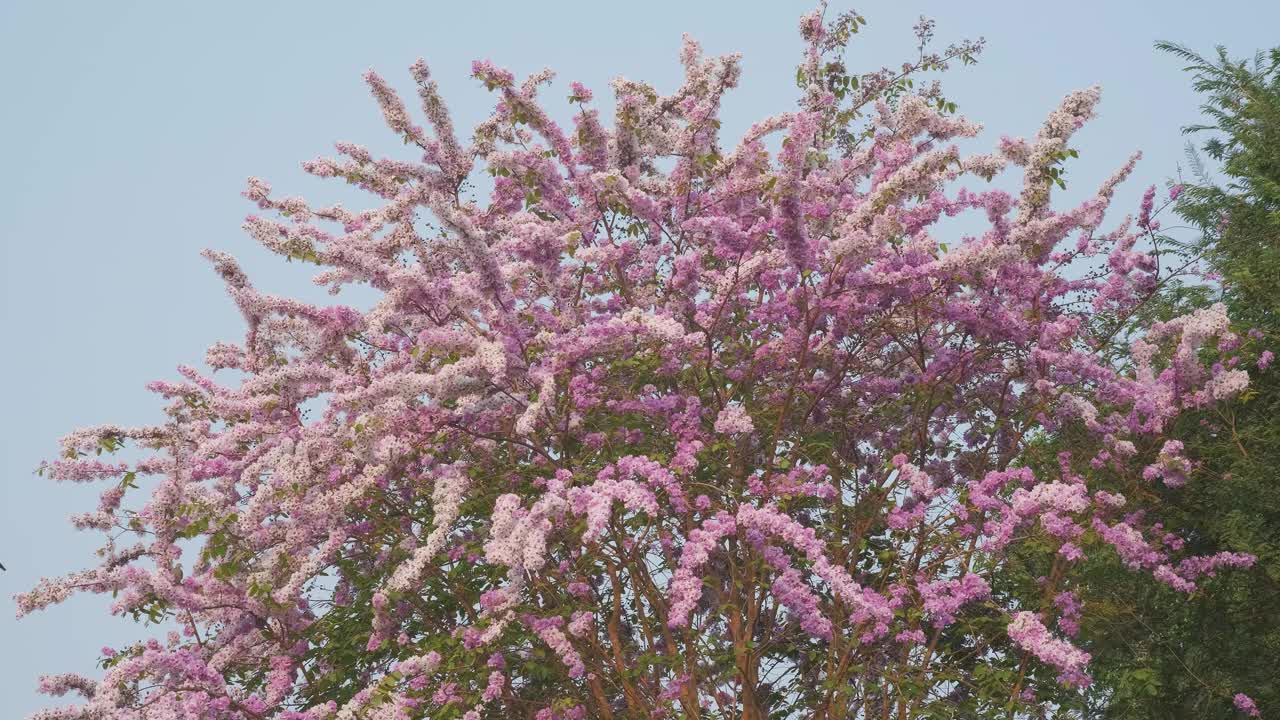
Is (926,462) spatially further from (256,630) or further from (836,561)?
(256,630)

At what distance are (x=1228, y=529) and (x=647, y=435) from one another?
4.71m

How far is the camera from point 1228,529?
1021cm

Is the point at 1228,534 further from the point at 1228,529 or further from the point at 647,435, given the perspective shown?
the point at 647,435

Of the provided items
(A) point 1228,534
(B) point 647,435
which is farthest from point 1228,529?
(B) point 647,435

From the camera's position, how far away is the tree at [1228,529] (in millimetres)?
10148

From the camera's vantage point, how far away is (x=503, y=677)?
8805 mm

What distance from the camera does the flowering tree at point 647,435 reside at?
880 centimetres

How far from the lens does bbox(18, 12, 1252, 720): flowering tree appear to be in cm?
880

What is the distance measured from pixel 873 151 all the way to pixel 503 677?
5.33m

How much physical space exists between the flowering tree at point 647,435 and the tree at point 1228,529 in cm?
48

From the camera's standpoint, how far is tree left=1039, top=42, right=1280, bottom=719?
10.1 meters

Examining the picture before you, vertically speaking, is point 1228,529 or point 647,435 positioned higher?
point 647,435

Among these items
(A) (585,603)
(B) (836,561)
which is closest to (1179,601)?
(B) (836,561)

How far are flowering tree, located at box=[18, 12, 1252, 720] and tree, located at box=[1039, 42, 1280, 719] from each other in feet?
1.56
